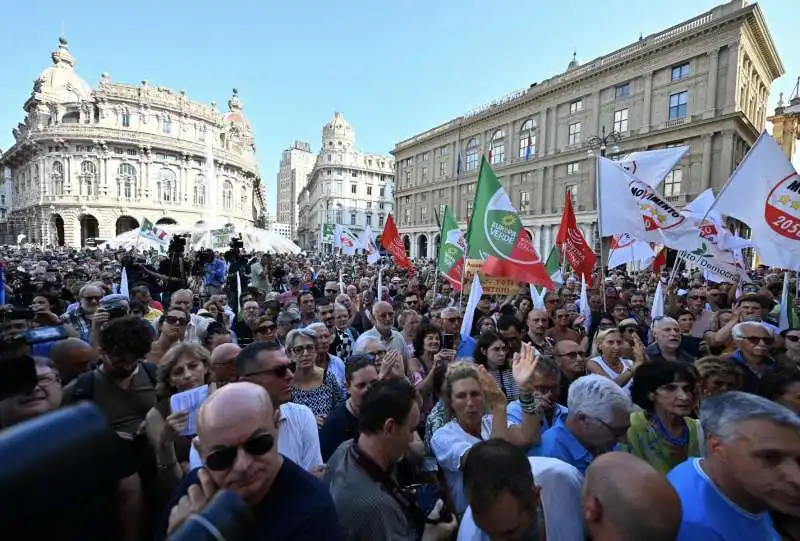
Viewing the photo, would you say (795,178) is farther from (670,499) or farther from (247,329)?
(247,329)

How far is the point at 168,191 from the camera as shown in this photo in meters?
58.1

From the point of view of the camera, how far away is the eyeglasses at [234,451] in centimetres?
144

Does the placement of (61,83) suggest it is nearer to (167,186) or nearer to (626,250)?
(167,186)

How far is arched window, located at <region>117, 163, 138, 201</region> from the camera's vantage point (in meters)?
55.3

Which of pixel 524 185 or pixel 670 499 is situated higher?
pixel 524 185

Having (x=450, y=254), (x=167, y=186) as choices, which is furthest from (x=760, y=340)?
(x=167, y=186)

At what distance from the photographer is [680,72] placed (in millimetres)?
29375

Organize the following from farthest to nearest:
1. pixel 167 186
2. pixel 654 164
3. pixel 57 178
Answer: pixel 167 186 < pixel 57 178 < pixel 654 164

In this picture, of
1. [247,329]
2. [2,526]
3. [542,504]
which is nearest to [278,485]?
[2,526]

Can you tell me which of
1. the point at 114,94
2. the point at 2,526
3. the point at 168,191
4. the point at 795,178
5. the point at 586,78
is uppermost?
the point at 114,94

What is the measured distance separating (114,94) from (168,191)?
13.8 meters

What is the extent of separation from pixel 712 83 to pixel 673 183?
21.2 ft

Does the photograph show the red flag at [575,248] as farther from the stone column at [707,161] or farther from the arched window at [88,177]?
the arched window at [88,177]

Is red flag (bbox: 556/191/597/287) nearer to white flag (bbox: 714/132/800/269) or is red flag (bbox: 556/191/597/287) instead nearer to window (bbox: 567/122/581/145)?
white flag (bbox: 714/132/800/269)
